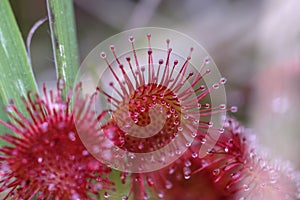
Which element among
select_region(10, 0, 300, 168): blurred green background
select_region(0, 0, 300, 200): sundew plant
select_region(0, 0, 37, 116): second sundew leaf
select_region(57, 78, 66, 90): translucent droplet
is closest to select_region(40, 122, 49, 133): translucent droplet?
select_region(0, 0, 300, 200): sundew plant

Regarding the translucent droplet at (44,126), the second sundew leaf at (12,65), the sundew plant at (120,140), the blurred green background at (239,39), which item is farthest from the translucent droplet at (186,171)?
the blurred green background at (239,39)

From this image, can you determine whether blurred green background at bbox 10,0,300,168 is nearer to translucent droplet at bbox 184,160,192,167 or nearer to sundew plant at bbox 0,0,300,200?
sundew plant at bbox 0,0,300,200

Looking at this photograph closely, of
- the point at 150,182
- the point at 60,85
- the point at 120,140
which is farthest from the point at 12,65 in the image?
the point at 150,182

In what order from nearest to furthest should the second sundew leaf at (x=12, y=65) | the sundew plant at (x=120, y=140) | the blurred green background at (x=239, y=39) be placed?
the sundew plant at (x=120, y=140) → the second sundew leaf at (x=12, y=65) → the blurred green background at (x=239, y=39)

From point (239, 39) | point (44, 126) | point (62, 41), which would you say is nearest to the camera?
point (44, 126)

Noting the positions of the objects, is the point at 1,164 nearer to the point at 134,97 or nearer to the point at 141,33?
the point at 134,97

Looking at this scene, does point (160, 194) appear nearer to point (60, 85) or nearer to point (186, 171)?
point (186, 171)

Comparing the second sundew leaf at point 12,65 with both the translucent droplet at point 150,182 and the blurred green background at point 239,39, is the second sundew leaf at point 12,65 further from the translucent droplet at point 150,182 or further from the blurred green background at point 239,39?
the blurred green background at point 239,39
